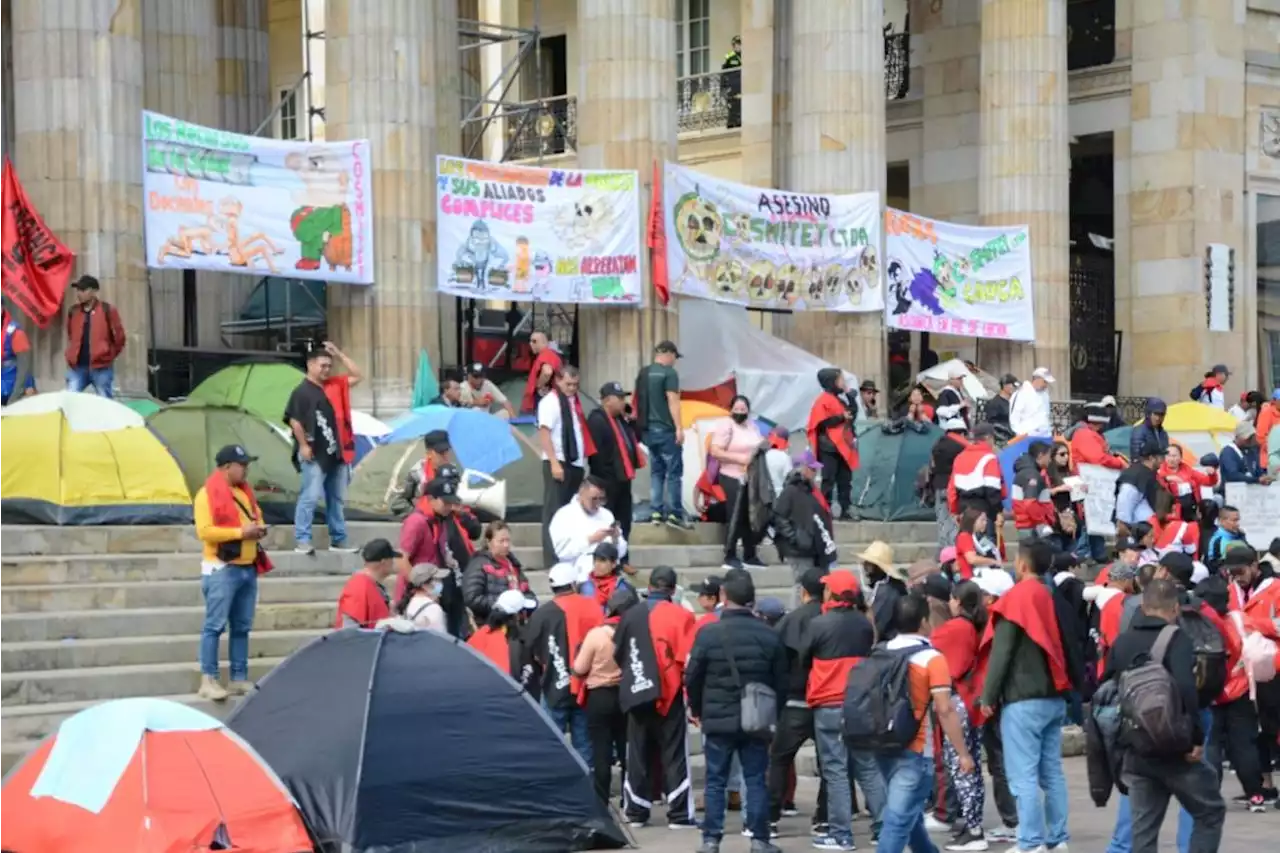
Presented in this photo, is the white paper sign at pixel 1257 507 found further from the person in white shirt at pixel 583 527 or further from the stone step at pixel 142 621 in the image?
the stone step at pixel 142 621

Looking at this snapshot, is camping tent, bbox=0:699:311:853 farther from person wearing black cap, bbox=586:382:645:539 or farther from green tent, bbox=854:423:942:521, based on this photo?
green tent, bbox=854:423:942:521

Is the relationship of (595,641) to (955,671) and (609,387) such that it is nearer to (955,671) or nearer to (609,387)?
(955,671)

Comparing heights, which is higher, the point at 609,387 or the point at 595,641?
the point at 609,387

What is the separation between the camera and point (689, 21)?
133 ft

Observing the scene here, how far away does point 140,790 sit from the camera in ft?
41.8

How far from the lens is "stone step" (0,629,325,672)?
17.4m

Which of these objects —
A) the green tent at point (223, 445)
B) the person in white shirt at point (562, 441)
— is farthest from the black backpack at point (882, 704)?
the green tent at point (223, 445)

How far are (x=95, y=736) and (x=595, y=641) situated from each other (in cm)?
382

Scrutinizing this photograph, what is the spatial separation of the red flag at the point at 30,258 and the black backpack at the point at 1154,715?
43.4 feet

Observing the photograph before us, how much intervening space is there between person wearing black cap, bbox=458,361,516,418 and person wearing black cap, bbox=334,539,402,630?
8.95 meters

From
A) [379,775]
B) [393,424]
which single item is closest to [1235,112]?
[393,424]

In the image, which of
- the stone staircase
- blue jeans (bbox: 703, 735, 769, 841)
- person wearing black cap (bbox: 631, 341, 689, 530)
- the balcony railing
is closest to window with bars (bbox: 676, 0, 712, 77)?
the balcony railing

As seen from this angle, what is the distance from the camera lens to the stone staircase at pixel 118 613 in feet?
56.1

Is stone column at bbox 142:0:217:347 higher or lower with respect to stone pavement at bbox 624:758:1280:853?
higher
